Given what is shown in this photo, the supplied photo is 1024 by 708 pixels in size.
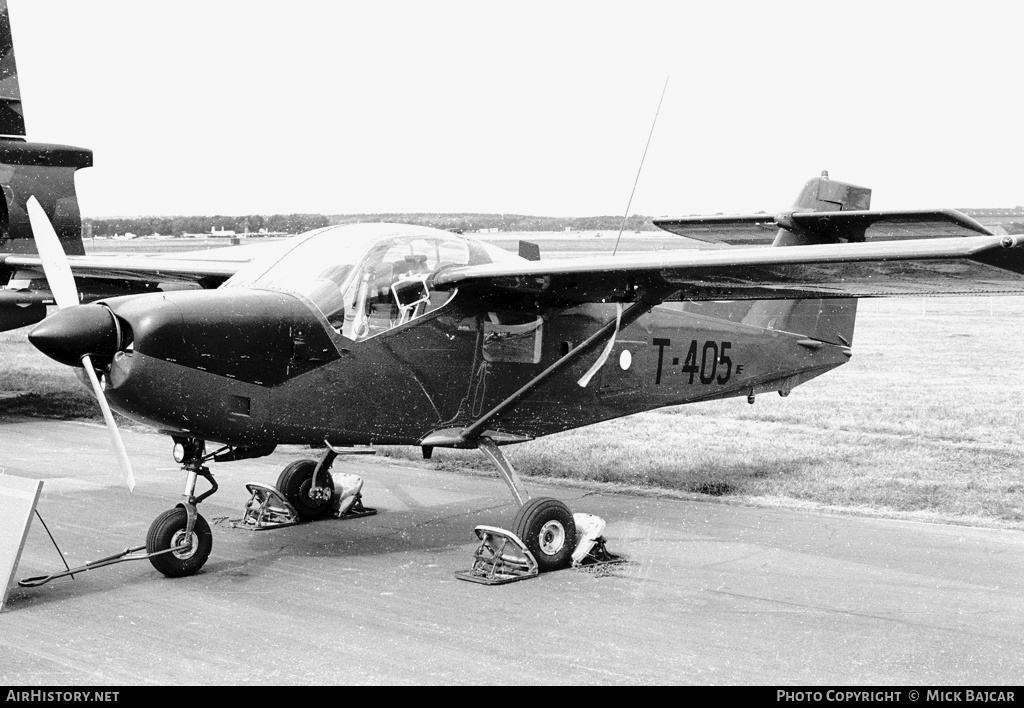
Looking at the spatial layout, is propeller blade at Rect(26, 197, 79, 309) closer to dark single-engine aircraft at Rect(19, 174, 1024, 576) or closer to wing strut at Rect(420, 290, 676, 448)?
dark single-engine aircraft at Rect(19, 174, 1024, 576)

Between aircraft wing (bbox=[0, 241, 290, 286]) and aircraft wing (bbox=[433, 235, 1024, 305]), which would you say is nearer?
aircraft wing (bbox=[433, 235, 1024, 305])

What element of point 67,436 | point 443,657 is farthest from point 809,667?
point 67,436

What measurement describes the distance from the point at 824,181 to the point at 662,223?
1.85 meters

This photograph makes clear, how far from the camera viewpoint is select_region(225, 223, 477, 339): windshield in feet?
25.6

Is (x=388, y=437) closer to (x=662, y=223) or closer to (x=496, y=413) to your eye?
(x=496, y=413)

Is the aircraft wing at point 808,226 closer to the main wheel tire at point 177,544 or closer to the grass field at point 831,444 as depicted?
the grass field at point 831,444

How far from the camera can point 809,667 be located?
5645mm

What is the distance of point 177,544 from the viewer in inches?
301

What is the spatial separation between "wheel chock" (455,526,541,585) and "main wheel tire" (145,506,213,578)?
185 centimetres

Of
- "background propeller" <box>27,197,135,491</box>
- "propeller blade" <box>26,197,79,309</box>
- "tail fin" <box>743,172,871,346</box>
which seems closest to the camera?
"background propeller" <box>27,197,135,491</box>

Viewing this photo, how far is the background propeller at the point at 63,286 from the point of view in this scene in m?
6.96

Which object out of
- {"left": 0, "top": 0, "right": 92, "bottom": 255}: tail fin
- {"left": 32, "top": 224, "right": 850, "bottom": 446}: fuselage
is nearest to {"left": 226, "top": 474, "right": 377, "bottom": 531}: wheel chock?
{"left": 32, "top": 224, "right": 850, "bottom": 446}: fuselage

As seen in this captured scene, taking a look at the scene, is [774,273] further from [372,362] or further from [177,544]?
[177,544]
